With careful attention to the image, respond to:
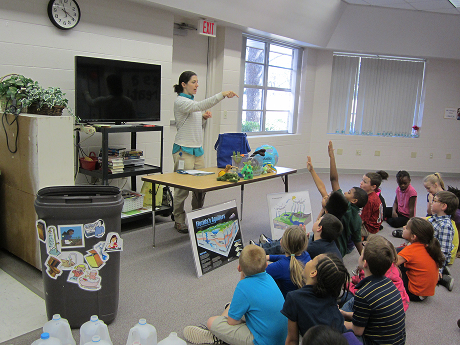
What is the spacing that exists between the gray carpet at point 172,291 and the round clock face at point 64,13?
87.0 inches

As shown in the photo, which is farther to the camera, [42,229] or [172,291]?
[172,291]

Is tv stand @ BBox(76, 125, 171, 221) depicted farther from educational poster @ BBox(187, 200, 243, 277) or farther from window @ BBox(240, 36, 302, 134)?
window @ BBox(240, 36, 302, 134)

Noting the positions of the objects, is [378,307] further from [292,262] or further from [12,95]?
[12,95]

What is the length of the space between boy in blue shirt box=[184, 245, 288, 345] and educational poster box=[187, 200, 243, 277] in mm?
1067

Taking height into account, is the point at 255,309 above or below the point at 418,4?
below

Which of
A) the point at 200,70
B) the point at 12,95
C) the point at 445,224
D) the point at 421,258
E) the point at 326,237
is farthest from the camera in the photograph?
the point at 200,70

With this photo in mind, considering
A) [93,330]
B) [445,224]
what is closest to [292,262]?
[93,330]

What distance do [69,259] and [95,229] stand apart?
0.23 m

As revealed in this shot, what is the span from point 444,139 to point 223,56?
553cm

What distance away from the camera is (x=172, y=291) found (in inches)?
121

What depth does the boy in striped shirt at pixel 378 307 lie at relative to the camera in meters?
2.06

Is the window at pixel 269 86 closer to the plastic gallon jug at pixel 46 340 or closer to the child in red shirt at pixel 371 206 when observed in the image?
the child in red shirt at pixel 371 206

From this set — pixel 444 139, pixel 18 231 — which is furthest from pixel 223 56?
pixel 444 139

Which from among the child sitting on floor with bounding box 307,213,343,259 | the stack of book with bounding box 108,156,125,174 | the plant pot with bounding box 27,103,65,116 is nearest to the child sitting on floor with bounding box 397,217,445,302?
the child sitting on floor with bounding box 307,213,343,259
